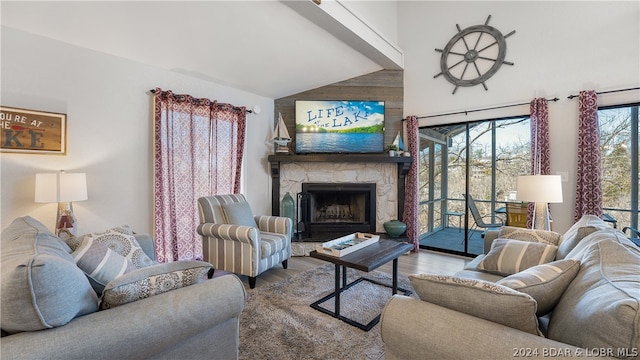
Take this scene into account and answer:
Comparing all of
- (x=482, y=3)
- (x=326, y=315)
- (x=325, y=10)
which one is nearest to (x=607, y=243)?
(x=326, y=315)

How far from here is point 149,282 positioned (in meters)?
1.22

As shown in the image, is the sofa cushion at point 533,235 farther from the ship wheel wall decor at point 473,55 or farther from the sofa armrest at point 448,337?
the ship wheel wall decor at point 473,55

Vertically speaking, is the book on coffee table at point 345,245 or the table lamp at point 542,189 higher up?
the table lamp at point 542,189

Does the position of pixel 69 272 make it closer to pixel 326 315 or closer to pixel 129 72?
pixel 326 315

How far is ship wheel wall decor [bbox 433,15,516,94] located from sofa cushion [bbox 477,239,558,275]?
2.67m

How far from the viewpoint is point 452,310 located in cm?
105

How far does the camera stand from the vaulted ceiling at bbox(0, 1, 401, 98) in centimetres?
245

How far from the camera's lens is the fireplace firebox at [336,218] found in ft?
15.1

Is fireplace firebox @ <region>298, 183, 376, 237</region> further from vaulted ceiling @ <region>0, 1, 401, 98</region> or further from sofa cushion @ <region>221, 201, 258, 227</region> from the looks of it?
vaulted ceiling @ <region>0, 1, 401, 98</region>

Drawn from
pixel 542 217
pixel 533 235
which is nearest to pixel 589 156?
pixel 542 217

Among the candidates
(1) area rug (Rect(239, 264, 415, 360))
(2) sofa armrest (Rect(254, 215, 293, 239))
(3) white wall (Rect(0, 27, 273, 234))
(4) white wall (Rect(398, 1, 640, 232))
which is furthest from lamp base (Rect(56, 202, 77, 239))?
(4) white wall (Rect(398, 1, 640, 232))

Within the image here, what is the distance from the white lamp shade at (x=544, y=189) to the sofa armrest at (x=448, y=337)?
210 centimetres

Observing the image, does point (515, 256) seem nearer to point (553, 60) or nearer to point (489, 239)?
point (489, 239)

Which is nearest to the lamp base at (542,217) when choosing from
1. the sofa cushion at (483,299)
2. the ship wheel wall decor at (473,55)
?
the ship wheel wall decor at (473,55)
